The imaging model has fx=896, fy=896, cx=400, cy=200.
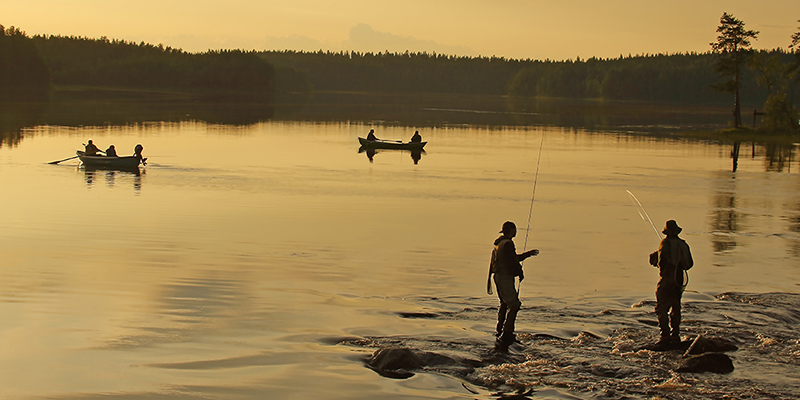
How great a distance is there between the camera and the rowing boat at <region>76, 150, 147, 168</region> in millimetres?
44750

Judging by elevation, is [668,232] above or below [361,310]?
above

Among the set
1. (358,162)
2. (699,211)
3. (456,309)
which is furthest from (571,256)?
(358,162)

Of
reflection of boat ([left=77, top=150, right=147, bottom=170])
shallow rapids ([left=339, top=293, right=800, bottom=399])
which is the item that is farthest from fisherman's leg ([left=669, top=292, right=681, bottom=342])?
reflection of boat ([left=77, top=150, right=147, bottom=170])

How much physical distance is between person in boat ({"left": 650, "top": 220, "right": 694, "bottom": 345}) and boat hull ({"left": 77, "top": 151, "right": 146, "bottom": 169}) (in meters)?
35.7

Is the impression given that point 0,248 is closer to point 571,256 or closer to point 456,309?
point 456,309

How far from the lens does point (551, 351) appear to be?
43.6 ft

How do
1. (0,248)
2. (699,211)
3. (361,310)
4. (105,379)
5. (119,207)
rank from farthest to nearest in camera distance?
(699,211) → (119,207) → (0,248) → (361,310) → (105,379)

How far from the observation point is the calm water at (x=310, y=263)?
12562 millimetres

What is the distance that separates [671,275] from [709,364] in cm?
158

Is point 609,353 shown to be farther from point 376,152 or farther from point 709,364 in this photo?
point 376,152

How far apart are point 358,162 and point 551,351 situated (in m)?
41.9

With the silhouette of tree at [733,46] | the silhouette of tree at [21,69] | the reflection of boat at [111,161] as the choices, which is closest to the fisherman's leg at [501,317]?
the reflection of boat at [111,161]

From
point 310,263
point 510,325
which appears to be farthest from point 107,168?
point 510,325

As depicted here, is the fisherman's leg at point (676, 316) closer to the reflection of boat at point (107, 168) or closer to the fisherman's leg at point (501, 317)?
the fisherman's leg at point (501, 317)
